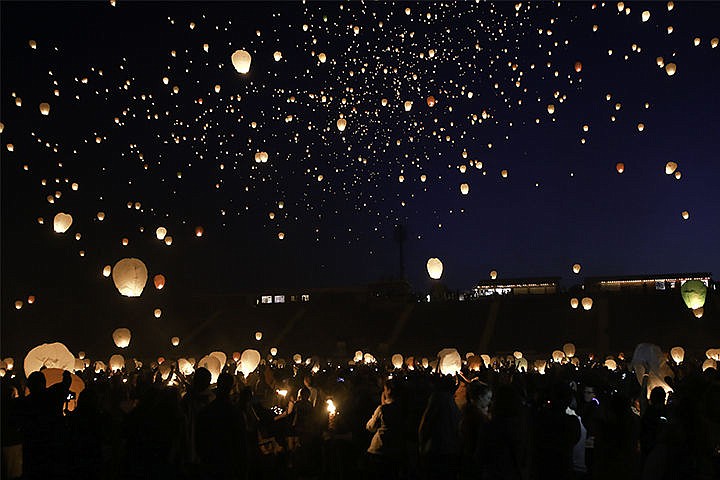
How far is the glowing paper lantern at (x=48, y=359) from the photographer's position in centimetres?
1028

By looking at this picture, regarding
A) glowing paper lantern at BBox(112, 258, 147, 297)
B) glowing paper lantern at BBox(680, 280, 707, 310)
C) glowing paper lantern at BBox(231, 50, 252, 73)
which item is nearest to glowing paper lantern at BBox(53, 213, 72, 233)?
glowing paper lantern at BBox(112, 258, 147, 297)

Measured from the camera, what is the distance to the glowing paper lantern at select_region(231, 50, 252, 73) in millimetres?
10117

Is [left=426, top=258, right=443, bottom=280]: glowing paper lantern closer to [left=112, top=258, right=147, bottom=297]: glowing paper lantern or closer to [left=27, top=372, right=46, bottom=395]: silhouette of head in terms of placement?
[left=112, top=258, right=147, bottom=297]: glowing paper lantern

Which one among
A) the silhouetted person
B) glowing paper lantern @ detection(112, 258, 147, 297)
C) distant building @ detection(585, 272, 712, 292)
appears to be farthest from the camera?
distant building @ detection(585, 272, 712, 292)

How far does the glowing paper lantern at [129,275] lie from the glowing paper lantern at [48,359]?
5.34 ft

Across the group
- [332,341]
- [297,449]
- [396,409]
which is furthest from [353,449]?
[332,341]

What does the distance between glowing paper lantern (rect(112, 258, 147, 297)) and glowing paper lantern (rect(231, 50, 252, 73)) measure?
3.98 m

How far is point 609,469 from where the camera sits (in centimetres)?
405

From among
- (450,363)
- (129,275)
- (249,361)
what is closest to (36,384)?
(129,275)

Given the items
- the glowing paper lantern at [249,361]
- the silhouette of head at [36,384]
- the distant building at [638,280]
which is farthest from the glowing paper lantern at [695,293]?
the distant building at [638,280]

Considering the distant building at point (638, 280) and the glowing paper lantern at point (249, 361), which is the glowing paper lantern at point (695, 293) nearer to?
the glowing paper lantern at point (249, 361)

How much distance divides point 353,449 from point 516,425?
8.69ft

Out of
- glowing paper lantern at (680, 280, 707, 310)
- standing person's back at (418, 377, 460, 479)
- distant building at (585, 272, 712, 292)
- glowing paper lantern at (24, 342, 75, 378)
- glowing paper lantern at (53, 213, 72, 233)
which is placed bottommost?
standing person's back at (418, 377, 460, 479)

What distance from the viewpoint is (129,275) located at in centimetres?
1177
